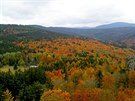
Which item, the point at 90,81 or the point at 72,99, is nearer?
the point at 72,99

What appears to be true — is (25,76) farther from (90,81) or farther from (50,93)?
(50,93)

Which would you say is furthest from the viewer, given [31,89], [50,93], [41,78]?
[41,78]

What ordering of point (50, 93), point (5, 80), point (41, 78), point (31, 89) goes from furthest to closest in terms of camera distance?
point (41, 78), point (5, 80), point (31, 89), point (50, 93)

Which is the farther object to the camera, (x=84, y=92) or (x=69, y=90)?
(x=69, y=90)

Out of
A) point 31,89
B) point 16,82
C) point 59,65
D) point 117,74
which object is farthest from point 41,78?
point 59,65

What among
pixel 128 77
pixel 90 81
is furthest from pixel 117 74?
pixel 90 81

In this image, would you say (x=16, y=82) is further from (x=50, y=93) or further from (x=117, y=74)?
(x=117, y=74)

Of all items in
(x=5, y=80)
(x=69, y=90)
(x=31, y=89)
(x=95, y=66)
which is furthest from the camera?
(x=95, y=66)

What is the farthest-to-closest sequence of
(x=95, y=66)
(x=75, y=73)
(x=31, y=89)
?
1. (x=95, y=66)
2. (x=75, y=73)
3. (x=31, y=89)
